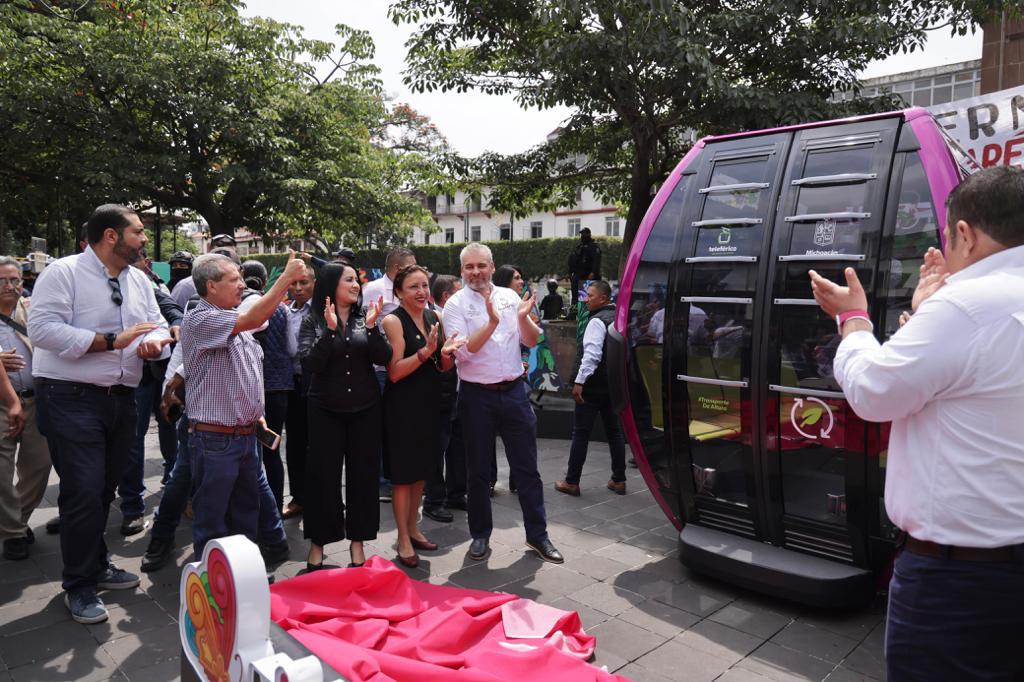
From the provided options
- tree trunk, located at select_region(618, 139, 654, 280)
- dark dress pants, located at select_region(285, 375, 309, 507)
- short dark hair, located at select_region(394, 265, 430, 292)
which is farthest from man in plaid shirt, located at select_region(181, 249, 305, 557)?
tree trunk, located at select_region(618, 139, 654, 280)

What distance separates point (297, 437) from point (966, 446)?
4.61 m

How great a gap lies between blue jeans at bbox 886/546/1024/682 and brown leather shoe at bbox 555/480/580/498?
4280mm

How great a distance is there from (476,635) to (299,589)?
100 centimetres

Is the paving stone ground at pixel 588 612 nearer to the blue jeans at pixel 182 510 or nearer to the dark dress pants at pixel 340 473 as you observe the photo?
the blue jeans at pixel 182 510

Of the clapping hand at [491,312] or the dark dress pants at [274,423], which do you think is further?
the dark dress pants at [274,423]

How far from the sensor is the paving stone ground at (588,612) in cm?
331

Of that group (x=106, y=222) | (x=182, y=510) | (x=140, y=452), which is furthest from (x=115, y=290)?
(x=140, y=452)

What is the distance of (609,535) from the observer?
5125 millimetres

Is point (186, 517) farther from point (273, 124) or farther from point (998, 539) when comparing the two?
point (273, 124)

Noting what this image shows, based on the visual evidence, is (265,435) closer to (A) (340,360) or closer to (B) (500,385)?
(A) (340,360)

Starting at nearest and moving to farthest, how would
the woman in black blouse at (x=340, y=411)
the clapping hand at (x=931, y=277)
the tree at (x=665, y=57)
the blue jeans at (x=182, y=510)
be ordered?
the clapping hand at (x=931, y=277), the woman in black blouse at (x=340, y=411), the blue jeans at (x=182, y=510), the tree at (x=665, y=57)

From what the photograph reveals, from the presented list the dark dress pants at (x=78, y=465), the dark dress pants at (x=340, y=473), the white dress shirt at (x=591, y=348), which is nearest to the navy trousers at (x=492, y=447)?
the dark dress pants at (x=340, y=473)

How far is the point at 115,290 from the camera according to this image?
3.82m

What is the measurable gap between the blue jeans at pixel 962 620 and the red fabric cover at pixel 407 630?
4.75ft
